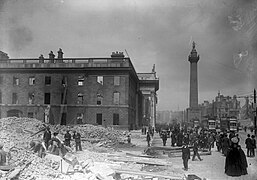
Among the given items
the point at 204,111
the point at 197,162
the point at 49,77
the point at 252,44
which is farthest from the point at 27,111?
the point at 204,111

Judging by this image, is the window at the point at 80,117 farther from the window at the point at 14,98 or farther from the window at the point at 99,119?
the window at the point at 14,98

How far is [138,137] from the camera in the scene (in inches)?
1174

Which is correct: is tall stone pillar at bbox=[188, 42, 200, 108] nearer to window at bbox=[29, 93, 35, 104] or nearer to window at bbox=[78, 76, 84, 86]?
window at bbox=[78, 76, 84, 86]

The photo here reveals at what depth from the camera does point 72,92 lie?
31984 mm

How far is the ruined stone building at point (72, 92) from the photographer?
3192 cm

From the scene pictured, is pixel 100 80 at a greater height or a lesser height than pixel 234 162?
greater

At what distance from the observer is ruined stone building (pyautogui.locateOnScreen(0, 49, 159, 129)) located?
31.9 meters

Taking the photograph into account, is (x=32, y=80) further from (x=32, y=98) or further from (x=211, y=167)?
(x=211, y=167)

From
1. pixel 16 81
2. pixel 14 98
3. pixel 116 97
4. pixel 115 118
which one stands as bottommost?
pixel 115 118

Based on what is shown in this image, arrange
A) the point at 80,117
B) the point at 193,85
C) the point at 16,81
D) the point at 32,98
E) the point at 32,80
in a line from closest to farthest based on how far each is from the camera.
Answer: the point at 16,81, the point at 32,80, the point at 80,117, the point at 32,98, the point at 193,85

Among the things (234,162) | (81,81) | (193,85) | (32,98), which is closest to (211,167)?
(234,162)

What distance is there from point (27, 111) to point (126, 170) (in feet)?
82.8

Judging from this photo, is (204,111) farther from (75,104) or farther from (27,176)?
(27,176)

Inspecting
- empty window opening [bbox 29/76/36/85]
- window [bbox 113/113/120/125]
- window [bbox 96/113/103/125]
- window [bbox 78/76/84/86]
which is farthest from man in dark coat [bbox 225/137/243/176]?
empty window opening [bbox 29/76/36/85]
